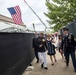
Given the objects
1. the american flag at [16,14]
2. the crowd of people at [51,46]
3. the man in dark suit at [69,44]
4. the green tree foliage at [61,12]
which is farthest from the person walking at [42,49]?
the green tree foliage at [61,12]

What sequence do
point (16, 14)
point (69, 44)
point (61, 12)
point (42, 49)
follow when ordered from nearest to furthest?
point (69, 44) < point (42, 49) < point (16, 14) < point (61, 12)

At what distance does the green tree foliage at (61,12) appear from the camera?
36.3m

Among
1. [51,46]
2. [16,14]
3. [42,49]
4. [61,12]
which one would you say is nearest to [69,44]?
[42,49]

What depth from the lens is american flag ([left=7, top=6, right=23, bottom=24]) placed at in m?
20.9

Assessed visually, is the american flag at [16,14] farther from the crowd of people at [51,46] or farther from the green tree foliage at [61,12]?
the green tree foliage at [61,12]

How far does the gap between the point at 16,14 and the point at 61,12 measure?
1917 cm

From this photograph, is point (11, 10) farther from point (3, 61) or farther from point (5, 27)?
point (3, 61)

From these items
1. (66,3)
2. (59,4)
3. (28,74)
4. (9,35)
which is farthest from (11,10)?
(59,4)

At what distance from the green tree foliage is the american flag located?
42.4ft

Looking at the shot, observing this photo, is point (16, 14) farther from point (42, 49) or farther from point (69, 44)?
point (69, 44)

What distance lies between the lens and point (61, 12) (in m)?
39.8

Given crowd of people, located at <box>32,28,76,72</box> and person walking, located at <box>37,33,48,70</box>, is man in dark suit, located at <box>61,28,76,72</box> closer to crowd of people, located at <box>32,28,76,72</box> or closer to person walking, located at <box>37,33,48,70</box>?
crowd of people, located at <box>32,28,76,72</box>

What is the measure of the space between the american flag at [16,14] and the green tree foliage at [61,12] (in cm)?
1293

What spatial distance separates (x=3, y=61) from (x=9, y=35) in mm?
1385
